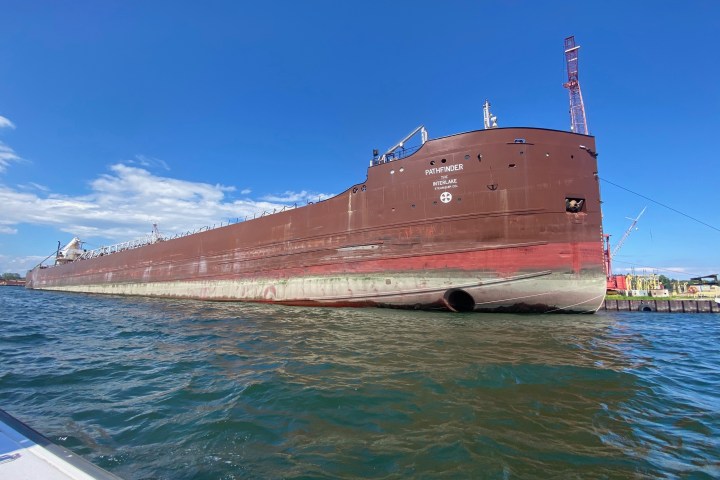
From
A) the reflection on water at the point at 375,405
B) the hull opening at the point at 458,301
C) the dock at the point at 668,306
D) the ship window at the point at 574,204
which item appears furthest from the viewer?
the dock at the point at 668,306

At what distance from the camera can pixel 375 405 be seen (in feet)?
13.7

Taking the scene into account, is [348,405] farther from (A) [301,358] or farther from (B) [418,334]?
(B) [418,334]

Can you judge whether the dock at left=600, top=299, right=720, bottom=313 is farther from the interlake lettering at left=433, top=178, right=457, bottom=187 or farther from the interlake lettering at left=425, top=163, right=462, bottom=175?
the interlake lettering at left=425, top=163, right=462, bottom=175

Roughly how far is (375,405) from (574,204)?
12.3 meters

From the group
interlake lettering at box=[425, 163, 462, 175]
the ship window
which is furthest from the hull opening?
the ship window

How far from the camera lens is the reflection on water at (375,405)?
299 cm

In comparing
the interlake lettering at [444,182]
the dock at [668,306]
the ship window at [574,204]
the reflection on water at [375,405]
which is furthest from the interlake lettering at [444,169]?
the dock at [668,306]

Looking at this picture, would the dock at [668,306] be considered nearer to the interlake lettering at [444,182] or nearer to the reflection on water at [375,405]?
the interlake lettering at [444,182]

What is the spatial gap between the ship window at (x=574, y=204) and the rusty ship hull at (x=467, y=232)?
0.04 meters

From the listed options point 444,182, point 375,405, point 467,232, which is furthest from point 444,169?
point 375,405

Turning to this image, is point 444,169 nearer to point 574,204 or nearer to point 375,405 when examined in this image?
point 574,204

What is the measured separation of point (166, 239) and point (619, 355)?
3363 cm

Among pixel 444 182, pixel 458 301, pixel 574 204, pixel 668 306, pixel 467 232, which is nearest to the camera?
pixel 574 204

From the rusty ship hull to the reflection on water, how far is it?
461 centimetres
